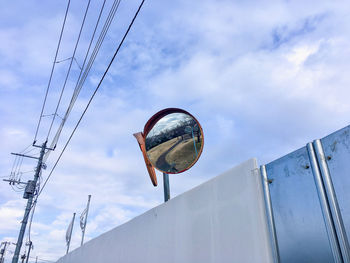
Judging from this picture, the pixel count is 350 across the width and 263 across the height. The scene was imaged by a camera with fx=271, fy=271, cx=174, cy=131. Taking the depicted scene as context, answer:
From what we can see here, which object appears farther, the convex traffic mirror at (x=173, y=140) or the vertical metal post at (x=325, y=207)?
the convex traffic mirror at (x=173, y=140)

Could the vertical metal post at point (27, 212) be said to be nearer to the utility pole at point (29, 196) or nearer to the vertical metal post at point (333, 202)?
the utility pole at point (29, 196)

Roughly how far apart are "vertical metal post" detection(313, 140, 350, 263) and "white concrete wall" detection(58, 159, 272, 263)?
0.60 m

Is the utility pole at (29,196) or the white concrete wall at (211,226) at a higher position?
the utility pole at (29,196)

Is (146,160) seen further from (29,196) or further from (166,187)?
(29,196)

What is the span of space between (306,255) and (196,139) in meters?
2.27

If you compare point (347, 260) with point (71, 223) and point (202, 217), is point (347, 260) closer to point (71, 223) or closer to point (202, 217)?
point (202, 217)

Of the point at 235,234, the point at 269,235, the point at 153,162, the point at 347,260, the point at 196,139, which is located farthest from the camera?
the point at 153,162

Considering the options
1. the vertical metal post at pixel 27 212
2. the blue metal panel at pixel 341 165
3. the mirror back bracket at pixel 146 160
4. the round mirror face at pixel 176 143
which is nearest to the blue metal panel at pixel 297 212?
the blue metal panel at pixel 341 165

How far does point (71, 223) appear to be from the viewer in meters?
14.9

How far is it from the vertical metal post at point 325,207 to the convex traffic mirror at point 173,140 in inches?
77.0

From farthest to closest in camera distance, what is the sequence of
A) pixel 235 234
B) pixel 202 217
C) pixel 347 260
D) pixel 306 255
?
pixel 202 217 < pixel 235 234 < pixel 306 255 < pixel 347 260

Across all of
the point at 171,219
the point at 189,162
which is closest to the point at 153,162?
the point at 189,162

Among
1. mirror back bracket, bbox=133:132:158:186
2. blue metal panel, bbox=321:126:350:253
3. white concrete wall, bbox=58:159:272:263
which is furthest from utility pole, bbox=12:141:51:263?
blue metal panel, bbox=321:126:350:253

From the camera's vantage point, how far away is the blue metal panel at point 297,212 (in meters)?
1.94
